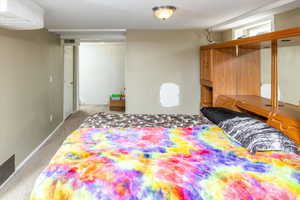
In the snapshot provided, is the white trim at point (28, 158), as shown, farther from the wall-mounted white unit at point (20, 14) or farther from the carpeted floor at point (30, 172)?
the wall-mounted white unit at point (20, 14)

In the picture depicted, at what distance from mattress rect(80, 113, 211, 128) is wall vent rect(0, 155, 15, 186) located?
1144mm

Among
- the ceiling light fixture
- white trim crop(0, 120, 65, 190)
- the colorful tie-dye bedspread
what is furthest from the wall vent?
the ceiling light fixture

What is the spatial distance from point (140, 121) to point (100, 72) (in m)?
5.83

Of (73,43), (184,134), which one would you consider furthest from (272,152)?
(73,43)

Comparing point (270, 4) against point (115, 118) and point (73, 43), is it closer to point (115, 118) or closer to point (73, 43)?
point (115, 118)

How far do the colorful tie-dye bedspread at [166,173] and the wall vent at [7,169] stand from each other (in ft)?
4.75

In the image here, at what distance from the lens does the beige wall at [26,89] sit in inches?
109

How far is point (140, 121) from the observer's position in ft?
8.65

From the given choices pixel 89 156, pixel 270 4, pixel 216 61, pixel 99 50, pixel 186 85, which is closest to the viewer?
pixel 89 156

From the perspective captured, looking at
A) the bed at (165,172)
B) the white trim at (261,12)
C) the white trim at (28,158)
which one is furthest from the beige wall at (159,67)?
the bed at (165,172)

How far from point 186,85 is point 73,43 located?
300cm

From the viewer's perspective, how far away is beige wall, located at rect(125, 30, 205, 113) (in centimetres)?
449

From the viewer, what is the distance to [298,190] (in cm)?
120

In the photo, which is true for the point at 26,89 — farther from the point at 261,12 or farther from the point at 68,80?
the point at 261,12
